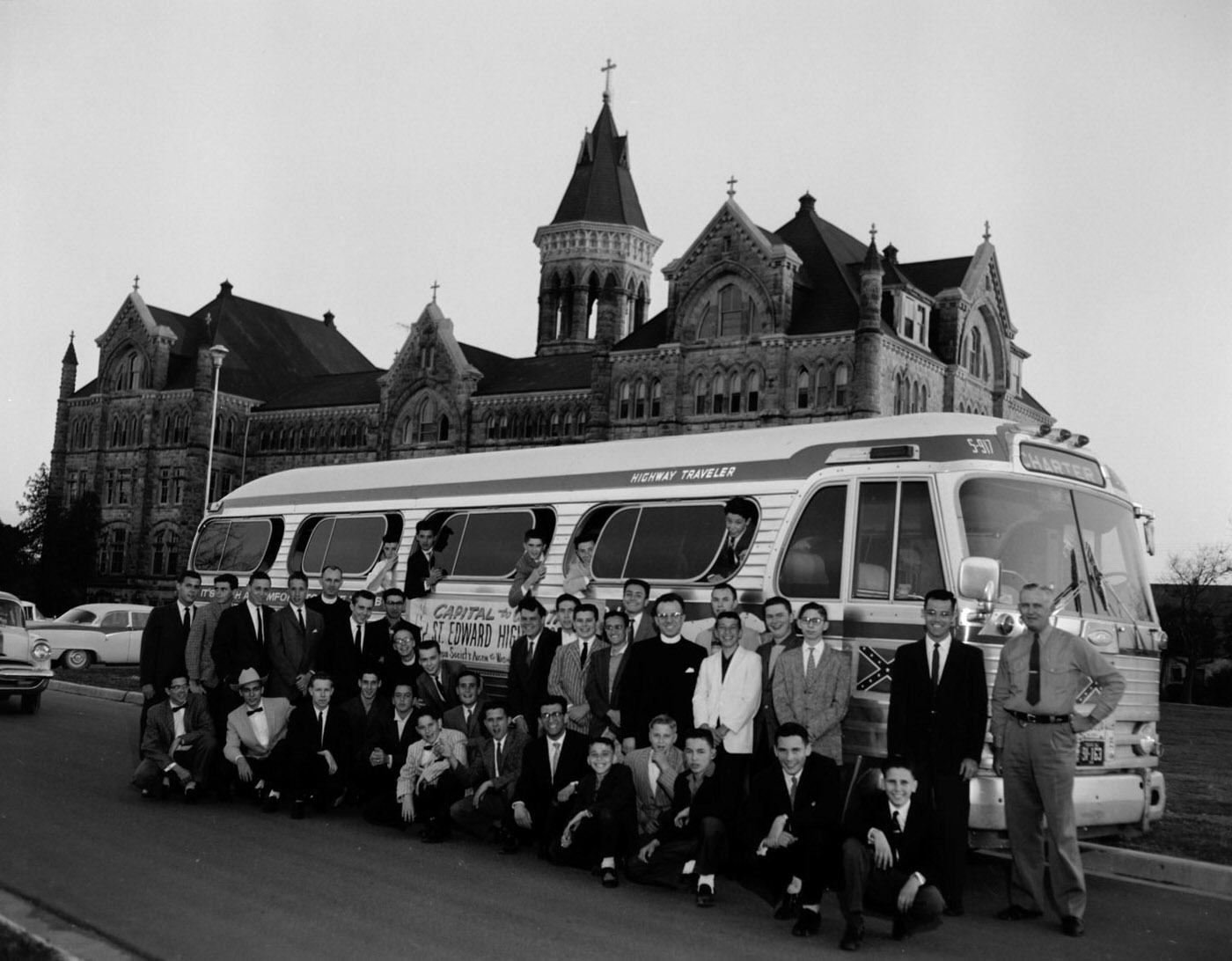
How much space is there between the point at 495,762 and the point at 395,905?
261 centimetres

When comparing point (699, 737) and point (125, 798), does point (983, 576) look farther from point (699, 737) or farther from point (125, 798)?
point (125, 798)

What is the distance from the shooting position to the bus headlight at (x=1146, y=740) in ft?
31.4

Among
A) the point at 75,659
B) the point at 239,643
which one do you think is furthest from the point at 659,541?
the point at 75,659

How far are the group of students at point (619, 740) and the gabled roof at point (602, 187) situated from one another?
216 feet

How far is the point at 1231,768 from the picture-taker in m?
17.6

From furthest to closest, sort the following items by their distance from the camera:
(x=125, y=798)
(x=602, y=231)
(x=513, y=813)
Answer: (x=602, y=231), (x=125, y=798), (x=513, y=813)

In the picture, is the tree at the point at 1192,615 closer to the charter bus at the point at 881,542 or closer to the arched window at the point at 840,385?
the arched window at the point at 840,385

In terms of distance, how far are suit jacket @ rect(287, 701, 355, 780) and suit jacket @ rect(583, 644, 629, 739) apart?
7.83 feet

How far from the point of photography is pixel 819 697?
9055 mm

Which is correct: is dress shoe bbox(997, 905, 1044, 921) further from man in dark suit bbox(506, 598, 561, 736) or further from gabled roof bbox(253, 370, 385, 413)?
gabled roof bbox(253, 370, 385, 413)

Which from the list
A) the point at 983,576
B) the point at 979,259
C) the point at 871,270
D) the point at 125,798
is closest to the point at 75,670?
the point at 125,798

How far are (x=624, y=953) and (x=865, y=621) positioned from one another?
149 inches

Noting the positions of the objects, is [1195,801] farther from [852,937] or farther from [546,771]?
[852,937]

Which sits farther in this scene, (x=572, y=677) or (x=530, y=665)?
(x=530, y=665)
